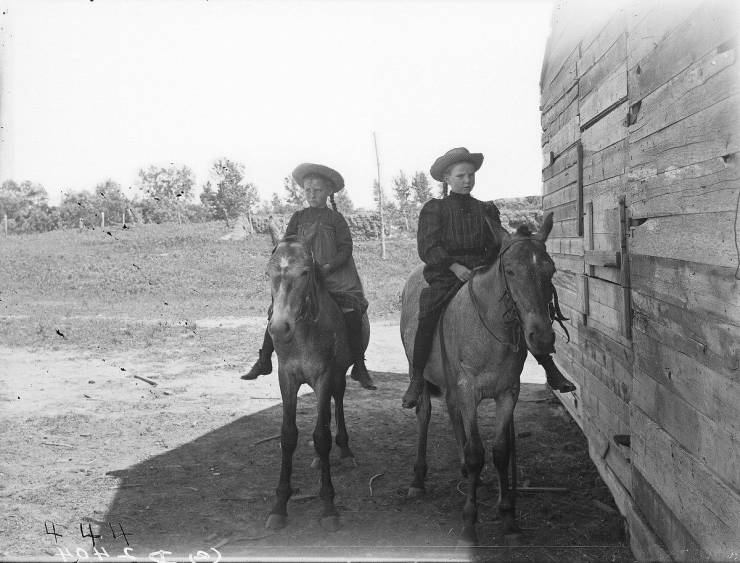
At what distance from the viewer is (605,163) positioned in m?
5.10

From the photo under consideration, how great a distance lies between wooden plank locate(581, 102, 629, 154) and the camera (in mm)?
4573

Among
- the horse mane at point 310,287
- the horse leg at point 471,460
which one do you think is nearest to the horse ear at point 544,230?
the horse leg at point 471,460

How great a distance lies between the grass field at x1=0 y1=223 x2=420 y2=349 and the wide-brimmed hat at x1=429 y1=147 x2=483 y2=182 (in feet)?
32.7

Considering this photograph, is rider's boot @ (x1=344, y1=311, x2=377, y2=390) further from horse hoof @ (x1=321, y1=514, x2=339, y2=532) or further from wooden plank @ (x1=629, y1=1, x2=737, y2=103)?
wooden plank @ (x1=629, y1=1, x2=737, y2=103)

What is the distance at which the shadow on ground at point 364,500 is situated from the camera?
172 inches

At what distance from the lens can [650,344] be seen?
343 cm

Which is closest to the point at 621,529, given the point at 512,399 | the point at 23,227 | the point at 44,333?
the point at 512,399

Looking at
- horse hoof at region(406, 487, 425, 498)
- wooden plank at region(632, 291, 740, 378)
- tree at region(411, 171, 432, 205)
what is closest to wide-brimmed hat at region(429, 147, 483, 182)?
wooden plank at region(632, 291, 740, 378)

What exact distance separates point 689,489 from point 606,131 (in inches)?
131

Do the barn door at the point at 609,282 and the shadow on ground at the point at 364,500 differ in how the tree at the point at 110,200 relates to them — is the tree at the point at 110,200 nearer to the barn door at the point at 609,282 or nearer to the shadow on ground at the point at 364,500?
the shadow on ground at the point at 364,500

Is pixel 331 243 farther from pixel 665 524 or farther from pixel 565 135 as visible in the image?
pixel 665 524

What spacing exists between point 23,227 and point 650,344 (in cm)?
6752

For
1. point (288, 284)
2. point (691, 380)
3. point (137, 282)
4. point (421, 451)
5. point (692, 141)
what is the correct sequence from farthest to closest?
point (137, 282) < point (421, 451) < point (288, 284) < point (691, 380) < point (692, 141)

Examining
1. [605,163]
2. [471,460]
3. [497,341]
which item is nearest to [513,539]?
[471,460]
